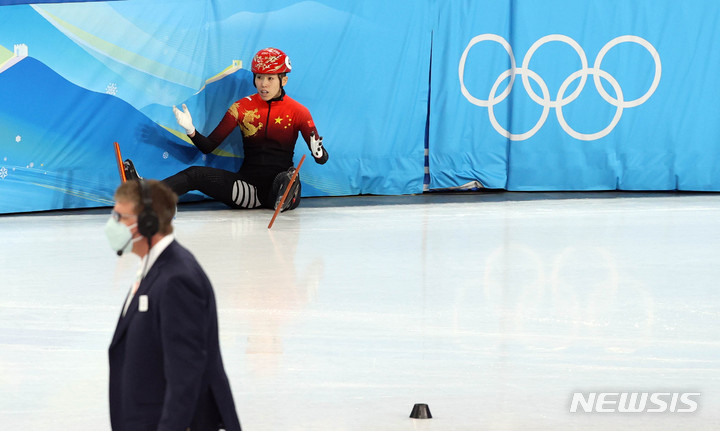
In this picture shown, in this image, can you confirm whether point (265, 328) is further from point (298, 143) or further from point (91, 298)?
point (298, 143)

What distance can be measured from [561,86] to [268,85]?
291 cm

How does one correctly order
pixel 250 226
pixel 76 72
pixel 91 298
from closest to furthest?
pixel 91 298
pixel 250 226
pixel 76 72

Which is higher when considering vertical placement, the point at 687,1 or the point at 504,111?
the point at 687,1

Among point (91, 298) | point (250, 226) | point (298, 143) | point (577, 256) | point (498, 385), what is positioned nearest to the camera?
point (498, 385)

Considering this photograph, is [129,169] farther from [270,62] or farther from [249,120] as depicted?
[270,62]

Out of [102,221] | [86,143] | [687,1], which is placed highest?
[687,1]

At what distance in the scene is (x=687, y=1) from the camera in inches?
372

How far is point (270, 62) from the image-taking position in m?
8.38

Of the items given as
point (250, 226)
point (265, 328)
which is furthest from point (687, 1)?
point (265, 328)

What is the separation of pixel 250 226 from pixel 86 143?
175 centimetres

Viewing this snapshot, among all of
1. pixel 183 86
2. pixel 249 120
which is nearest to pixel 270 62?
pixel 249 120

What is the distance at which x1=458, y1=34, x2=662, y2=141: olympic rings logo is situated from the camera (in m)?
9.40

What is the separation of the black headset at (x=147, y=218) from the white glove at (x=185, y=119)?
6.07 m

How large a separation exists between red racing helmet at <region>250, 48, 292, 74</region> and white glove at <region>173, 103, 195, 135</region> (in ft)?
2.21
